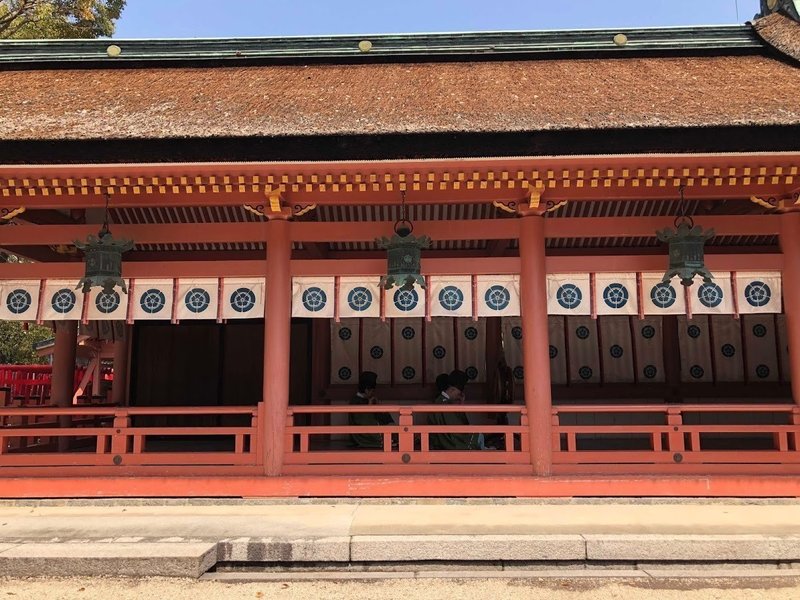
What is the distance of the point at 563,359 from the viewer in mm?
11398

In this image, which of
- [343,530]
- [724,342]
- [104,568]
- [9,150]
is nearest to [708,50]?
[724,342]

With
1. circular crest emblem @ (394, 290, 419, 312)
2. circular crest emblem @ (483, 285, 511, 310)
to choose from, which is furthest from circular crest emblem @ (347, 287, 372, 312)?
circular crest emblem @ (483, 285, 511, 310)

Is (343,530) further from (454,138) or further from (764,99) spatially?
(764,99)

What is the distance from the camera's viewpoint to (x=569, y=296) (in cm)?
772

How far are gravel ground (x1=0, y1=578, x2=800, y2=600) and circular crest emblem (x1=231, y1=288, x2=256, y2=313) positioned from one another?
3640 mm

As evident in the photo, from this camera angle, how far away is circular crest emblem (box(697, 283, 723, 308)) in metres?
7.65

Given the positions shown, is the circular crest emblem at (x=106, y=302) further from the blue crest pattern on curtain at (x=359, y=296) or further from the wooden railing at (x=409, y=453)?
the blue crest pattern on curtain at (x=359, y=296)

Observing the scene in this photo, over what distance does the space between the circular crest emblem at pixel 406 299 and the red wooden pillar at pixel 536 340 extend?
1.36 meters

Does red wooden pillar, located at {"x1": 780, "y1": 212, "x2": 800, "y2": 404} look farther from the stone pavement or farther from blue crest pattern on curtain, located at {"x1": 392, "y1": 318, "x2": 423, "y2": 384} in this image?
blue crest pattern on curtain, located at {"x1": 392, "y1": 318, "x2": 423, "y2": 384}

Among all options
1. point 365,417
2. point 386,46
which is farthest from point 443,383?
point 386,46

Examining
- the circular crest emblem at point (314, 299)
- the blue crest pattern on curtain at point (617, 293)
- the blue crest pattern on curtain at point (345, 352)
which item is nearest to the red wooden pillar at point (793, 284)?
the blue crest pattern on curtain at point (617, 293)

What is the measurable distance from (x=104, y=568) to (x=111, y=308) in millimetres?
3761

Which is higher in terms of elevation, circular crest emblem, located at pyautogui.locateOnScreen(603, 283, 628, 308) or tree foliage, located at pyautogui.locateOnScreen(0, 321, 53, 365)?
tree foliage, located at pyautogui.locateOnScreen(0, 321, 53, 365)

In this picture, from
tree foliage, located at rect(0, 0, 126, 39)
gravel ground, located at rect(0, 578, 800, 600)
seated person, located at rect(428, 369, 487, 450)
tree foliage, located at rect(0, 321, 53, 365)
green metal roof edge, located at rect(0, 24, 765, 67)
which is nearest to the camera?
gravel ground, located at rect(0, 578, 800, 600)
